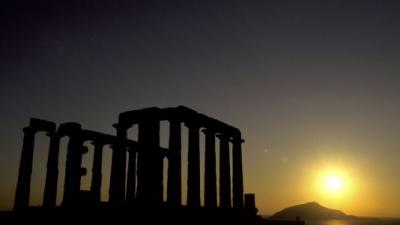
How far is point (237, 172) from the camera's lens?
42844 mm

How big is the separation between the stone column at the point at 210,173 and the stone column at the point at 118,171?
754 cm

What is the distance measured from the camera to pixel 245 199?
40250 mm

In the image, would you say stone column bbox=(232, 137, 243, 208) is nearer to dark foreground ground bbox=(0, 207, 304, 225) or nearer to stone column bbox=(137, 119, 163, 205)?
dark foreground ground bbox=(0, 207, 304, 225)

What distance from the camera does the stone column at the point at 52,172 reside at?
38.0 m

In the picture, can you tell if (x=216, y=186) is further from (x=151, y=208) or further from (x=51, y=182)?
(x=51, y=182)

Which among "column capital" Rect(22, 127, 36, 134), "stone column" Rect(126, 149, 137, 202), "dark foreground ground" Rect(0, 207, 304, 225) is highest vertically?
"column capital" Rect(22, 127, 36, 134)

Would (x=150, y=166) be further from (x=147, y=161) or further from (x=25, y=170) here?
(x=25, y=170)

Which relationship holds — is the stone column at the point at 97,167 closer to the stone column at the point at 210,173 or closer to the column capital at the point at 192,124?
the column capital at the point at 192,124

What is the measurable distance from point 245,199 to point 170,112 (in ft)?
42.5

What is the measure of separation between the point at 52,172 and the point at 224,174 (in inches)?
657

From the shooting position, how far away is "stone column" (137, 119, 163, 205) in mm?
31922

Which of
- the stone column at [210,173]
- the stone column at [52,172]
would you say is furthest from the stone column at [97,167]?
the stone column at [210,173]

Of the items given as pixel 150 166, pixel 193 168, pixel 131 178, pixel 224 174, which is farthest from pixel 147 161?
pixel 224 174

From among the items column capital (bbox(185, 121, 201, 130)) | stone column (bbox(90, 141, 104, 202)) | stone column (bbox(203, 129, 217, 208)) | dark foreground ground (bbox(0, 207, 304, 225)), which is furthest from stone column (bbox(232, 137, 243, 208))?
stone column (bbox(90, 141, 104, 202))
